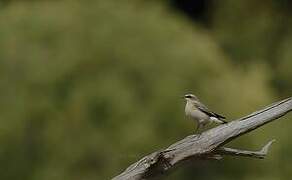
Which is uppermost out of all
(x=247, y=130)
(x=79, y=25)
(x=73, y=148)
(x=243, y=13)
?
(x=243, y=13)

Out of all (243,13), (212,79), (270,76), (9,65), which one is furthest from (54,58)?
(243,13)

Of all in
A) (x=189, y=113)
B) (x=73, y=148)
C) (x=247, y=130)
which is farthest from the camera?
(x=73, y=148)

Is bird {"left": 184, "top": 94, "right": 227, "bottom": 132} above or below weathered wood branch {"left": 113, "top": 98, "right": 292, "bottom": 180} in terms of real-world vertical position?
above

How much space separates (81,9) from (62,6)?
294mm

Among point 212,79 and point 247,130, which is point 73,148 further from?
point 247,130

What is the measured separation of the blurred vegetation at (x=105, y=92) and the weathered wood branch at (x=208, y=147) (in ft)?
19.7

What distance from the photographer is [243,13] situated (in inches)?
588

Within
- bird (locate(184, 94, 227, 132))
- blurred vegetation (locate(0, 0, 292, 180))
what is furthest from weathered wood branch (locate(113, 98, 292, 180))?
blurred vegetation (locate(0, 0, 292, 180))

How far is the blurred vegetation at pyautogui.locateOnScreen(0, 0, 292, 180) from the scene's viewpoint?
10531 millimetres

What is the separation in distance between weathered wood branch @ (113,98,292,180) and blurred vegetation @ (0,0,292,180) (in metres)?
6.01

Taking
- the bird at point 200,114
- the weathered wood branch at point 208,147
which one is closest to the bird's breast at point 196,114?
the bird at point 200,114

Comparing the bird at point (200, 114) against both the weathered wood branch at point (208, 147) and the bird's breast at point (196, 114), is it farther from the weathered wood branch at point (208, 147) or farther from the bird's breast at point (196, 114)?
the weathered wood branch at point (208, 147)

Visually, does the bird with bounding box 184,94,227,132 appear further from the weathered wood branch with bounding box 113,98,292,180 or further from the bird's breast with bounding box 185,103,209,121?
the weathered wood branch with bounding box 113,98,292,180

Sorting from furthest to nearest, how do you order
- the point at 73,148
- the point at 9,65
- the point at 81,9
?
the point at 81,9, the point at 9,65, the point at 73,148
